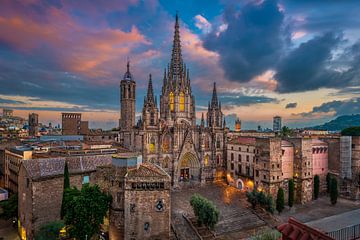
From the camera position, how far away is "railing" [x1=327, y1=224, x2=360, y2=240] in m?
9.16

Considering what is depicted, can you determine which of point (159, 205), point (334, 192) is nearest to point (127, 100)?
point (159, 205)

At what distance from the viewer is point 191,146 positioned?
50906 mm

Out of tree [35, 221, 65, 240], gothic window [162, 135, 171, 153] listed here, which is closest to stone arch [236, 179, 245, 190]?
gothic window [162, 135, 171, 153]

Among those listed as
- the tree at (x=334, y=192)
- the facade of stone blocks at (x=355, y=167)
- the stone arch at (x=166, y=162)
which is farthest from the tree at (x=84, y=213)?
the facade of stone blocks at (x=355, y=167)

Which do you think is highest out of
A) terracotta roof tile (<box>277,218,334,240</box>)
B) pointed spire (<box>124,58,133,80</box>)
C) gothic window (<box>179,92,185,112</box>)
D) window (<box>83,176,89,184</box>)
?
pointed spire (<box>124,58,133,80</box>)

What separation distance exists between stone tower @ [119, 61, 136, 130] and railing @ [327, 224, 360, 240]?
60704mm

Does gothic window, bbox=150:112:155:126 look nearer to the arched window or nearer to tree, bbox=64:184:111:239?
the arched window

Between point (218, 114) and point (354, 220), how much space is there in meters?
48.2

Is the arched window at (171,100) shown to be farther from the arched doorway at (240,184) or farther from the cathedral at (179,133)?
the arched doorway at (240,184)

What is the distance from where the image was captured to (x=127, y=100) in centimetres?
6694

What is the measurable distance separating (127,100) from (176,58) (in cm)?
2007

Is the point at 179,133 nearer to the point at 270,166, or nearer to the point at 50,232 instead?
the point at 270,166

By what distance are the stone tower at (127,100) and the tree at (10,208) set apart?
3454cm

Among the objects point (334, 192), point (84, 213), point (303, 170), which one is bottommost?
point (334, 192)
